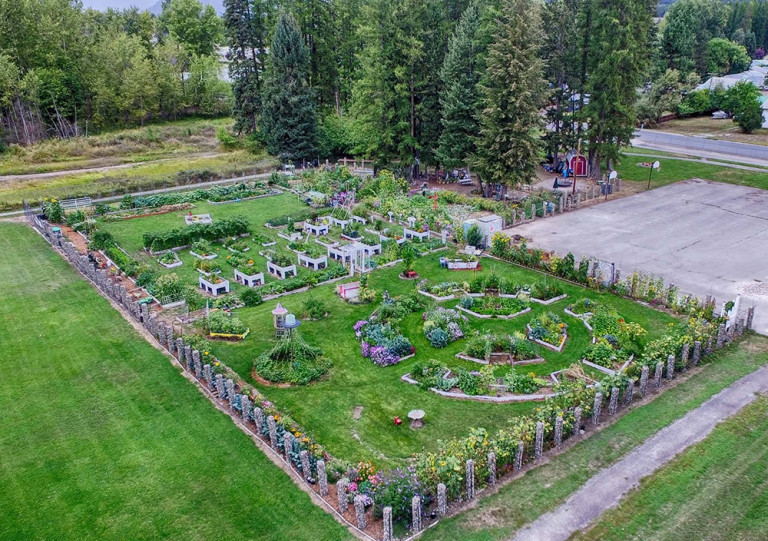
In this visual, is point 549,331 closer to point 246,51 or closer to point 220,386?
point 220,386

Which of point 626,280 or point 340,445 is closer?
point 340,445

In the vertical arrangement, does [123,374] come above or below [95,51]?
below

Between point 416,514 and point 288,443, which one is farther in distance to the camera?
point 288,443

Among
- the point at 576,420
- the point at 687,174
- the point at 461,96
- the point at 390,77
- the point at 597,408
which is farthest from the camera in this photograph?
the point at 687,174

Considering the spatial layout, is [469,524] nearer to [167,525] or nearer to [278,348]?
[167,525]

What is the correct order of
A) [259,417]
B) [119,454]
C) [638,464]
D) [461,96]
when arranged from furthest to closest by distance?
1. [461,96]
2. [259,417]
3. [119,454]
4. [638,464]

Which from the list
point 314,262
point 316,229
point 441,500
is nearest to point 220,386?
point 441,500

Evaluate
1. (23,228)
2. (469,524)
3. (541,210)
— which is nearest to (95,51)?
(23,228)
